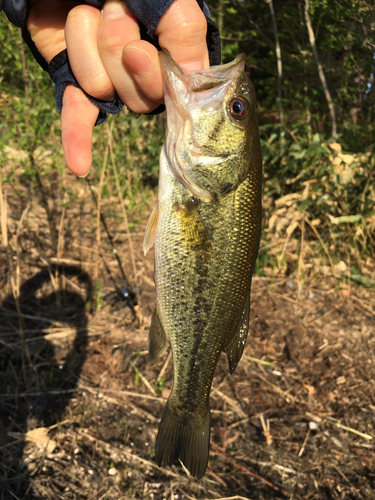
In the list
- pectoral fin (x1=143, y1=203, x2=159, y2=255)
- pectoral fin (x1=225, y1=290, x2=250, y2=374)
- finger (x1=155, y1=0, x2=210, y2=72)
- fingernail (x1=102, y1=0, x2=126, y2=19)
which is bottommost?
pectoral fin (x1=225, y1=290, x2=250, y2=374)

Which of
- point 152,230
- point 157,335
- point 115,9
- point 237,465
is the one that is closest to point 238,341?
point 157,335

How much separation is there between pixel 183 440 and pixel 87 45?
186 cm

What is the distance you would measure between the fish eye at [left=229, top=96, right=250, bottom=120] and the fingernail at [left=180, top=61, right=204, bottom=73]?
20 centimetres

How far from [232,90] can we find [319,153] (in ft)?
10.3

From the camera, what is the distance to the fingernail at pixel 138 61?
4.75ft

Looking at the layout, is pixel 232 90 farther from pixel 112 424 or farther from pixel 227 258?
pixel 112 424

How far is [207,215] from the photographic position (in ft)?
5.56

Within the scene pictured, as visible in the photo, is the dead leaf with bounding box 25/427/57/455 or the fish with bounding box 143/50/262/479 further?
the dead leaf with bounding box 25/427/57/455

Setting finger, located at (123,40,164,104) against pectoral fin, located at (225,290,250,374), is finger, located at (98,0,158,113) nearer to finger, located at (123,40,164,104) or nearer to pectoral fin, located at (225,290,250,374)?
finger, located at (123,40,164,104)

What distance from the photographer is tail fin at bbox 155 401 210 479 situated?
5.89 feet

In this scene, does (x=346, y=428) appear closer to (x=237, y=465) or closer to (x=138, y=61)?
(x=237, y=465)

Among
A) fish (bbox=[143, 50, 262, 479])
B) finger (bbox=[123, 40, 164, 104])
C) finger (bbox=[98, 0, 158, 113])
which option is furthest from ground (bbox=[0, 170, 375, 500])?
finger (bbox=[123, 40, 164, 104])

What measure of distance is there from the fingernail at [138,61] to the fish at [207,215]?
0.20 meters

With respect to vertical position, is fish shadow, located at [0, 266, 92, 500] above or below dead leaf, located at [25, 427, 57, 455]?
above
